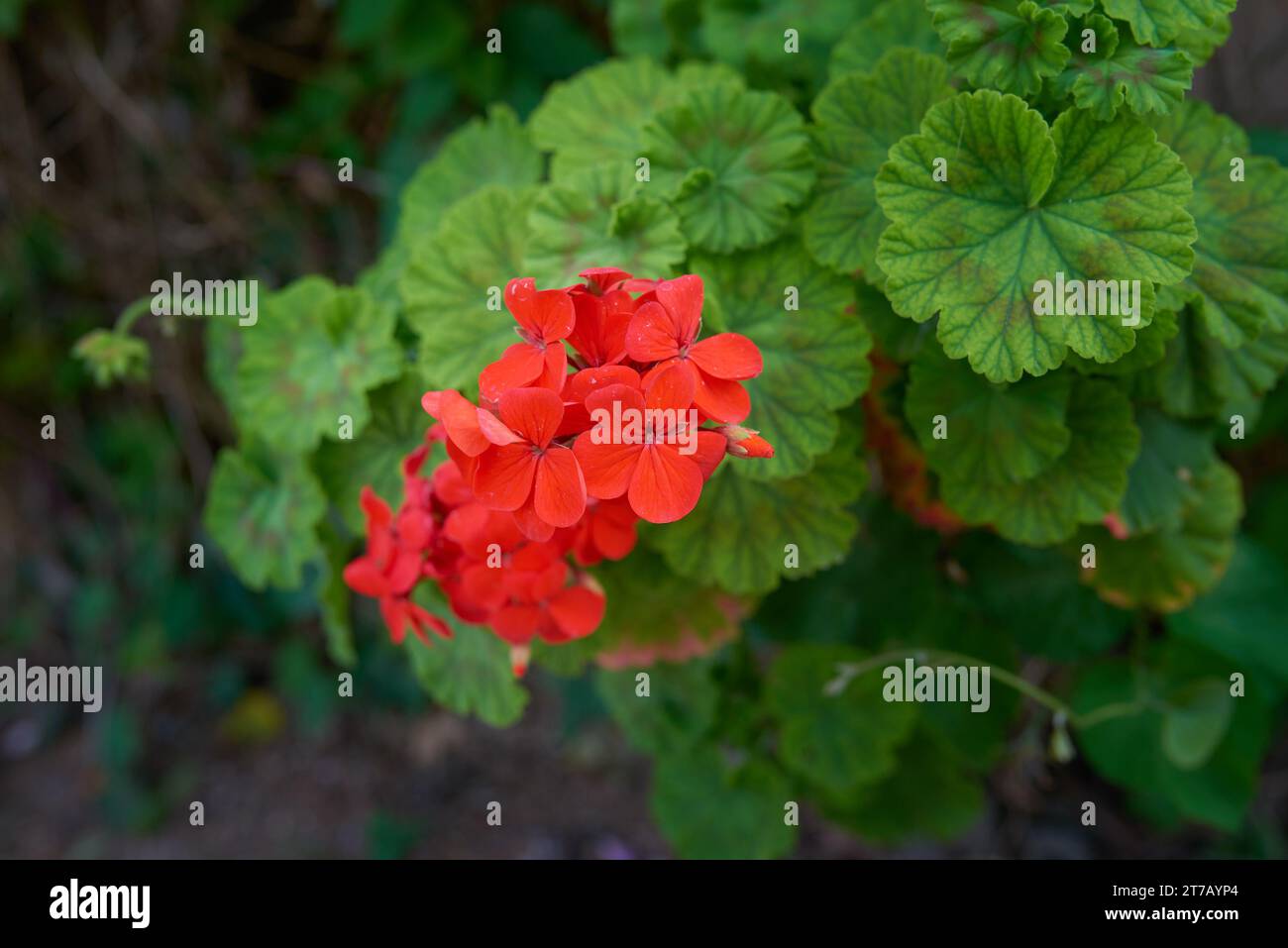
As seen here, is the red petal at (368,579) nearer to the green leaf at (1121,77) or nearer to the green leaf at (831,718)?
the green leaf at (831,718)

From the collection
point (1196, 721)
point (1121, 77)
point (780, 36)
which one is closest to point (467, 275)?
point (780, 36)

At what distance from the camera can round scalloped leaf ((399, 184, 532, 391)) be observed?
1.09 metres

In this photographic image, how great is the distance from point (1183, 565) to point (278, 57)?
6.51ft

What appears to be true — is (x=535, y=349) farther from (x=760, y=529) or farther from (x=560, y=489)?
(x=760, y=529)

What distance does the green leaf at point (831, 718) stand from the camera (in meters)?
1.43

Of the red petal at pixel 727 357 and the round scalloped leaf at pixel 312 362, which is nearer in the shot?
the red petal at pixel 727 357

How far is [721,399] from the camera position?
83 cm

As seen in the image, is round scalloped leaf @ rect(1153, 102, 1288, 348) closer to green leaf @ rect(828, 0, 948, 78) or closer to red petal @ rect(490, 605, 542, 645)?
green leaf @ rect(828, 0, 948, 78)

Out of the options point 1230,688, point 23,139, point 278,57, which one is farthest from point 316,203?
point 1230,688

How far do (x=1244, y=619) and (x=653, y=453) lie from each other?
1.09m

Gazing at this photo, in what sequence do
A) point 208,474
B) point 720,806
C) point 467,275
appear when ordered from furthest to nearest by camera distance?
1. point 208,474
2. point 720,806
3. point 467,275

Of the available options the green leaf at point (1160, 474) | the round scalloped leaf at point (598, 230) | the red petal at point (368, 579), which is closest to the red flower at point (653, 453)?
the round scalloped leaf at point (598, 230)

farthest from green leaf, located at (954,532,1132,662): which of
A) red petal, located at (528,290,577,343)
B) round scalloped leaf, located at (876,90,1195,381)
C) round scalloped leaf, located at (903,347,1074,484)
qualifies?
red petal, located at (528,290,577,343)

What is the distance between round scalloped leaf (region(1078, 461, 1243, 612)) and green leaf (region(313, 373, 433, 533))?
82 cm
